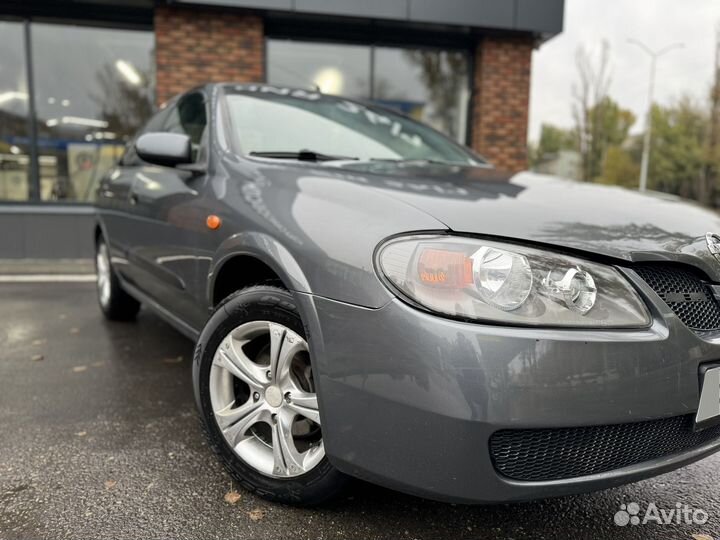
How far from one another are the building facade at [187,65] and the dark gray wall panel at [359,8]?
0.01 metres

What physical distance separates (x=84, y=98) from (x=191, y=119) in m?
5.98

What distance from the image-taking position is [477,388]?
4.45ft

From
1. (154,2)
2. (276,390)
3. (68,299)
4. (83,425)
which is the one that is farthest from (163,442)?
(154,2)

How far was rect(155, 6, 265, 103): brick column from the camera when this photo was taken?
24.5 feet

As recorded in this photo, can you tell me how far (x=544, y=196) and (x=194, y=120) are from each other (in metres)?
1.85

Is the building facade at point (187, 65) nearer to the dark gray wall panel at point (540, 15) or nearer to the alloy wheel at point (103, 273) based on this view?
the dark gray wall panel at point (540, 15)

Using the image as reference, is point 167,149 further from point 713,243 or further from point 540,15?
point 540,15

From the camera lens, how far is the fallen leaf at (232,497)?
6.23ft

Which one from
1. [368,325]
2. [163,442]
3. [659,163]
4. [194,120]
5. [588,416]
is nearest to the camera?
[588,416]

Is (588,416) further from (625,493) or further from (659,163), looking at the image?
(659,163)

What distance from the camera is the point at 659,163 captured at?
1527 inches

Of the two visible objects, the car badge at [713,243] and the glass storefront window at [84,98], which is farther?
the glass storefront window at [84,98]

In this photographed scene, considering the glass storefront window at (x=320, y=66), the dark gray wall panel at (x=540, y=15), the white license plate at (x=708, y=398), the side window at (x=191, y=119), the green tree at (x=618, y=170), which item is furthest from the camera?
the green tree at (x=618, y=170)
